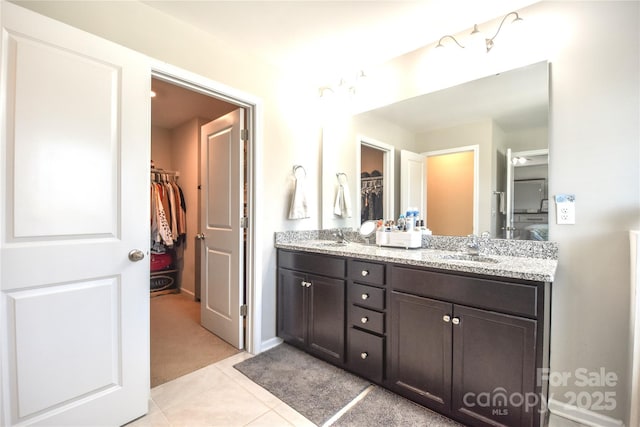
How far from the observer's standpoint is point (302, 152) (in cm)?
266

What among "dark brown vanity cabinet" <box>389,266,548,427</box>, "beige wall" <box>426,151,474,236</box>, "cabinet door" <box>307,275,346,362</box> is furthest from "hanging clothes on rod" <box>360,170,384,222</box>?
"dark brown vanity cabinet" <box>389,266,548,427</box>

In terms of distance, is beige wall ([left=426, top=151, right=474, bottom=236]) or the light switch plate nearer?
the light switch plate

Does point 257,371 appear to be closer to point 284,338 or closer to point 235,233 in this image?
point 284,338

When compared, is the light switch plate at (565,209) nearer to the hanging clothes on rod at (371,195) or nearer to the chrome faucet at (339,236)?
the hanging clothes on rod at (371,195)

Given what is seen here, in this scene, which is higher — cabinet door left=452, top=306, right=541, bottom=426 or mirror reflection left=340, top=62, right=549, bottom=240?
mirror reflection left=340, top=62, right=549, bottom=240

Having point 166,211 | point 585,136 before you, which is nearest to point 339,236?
point 585,136

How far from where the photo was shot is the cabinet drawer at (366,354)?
1806mm

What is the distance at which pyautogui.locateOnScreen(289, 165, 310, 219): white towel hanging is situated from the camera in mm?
2512

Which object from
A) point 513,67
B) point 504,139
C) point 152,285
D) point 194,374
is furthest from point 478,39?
point 152,285

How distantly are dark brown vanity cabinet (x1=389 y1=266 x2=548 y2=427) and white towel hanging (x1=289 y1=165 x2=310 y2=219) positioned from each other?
3.54ft

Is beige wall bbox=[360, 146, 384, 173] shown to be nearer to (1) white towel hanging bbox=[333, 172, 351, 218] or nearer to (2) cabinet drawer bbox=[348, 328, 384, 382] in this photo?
(1) white towel hanging bbox=[333, 172, 351, 218]

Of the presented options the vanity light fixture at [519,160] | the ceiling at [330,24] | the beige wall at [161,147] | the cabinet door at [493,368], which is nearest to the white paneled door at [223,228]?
the ceiling at [330,24]

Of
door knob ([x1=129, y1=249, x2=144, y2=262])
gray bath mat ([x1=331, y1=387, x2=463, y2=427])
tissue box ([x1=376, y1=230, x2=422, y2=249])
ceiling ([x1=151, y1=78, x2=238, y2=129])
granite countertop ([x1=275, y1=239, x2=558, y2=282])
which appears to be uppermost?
ceiling ([x1=151, y1=78, x2=238, y2=129])

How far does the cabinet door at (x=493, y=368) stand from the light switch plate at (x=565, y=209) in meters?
0.68
